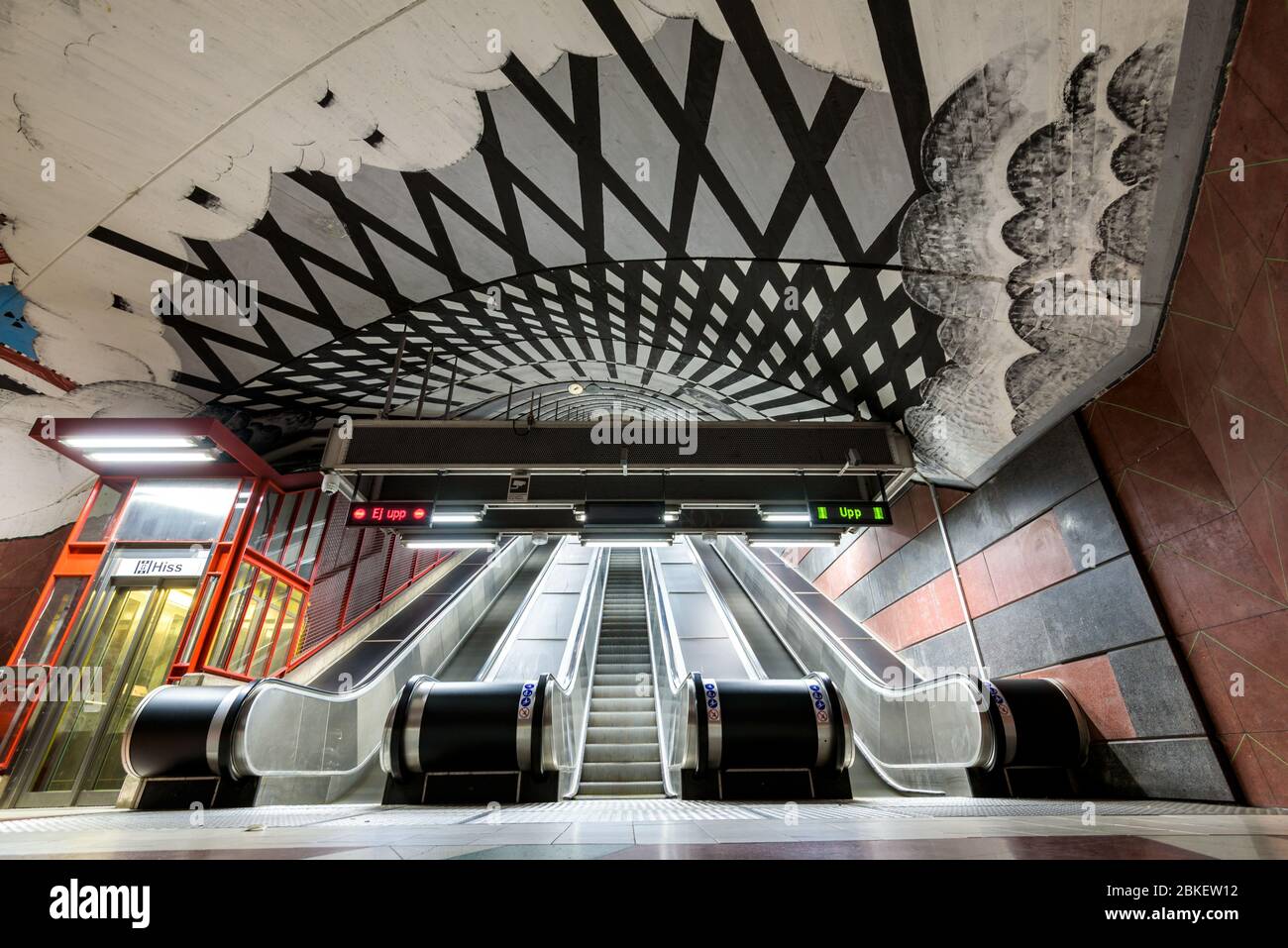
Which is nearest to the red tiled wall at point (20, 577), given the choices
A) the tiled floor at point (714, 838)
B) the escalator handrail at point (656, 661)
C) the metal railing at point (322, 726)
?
the metal railing at point (322, 726)

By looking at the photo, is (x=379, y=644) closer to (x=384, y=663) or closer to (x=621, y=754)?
(x=384, y=663)

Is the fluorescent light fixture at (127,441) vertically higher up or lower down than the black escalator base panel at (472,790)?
higher up

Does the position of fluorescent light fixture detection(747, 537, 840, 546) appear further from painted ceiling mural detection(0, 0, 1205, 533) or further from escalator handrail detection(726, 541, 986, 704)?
painted ceiling mural detection(0, 0, 1205, 533)

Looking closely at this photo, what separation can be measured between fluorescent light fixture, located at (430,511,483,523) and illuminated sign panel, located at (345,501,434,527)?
14cm

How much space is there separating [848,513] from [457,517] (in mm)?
4612

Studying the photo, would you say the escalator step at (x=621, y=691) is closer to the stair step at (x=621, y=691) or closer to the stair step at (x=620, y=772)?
the stair step at (x=621, y=691)

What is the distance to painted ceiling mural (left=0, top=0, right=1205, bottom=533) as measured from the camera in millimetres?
3045

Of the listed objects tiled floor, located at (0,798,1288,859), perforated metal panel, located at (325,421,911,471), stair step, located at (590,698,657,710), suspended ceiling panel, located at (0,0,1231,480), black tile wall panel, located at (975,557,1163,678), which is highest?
suspended ceiling panel, located at (0,0,1231,480)

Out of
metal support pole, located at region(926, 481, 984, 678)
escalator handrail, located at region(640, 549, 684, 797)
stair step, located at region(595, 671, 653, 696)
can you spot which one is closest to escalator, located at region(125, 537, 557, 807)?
stair step, located at region(595, 671, 653, 696)

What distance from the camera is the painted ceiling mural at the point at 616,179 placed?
304cm

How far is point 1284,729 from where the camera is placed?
305cm

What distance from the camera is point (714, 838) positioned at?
4.97ft

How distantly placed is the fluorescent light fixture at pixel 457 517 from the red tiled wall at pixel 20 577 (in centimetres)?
748

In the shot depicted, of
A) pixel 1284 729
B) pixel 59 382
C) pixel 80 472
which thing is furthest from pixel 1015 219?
pixel 80 472
